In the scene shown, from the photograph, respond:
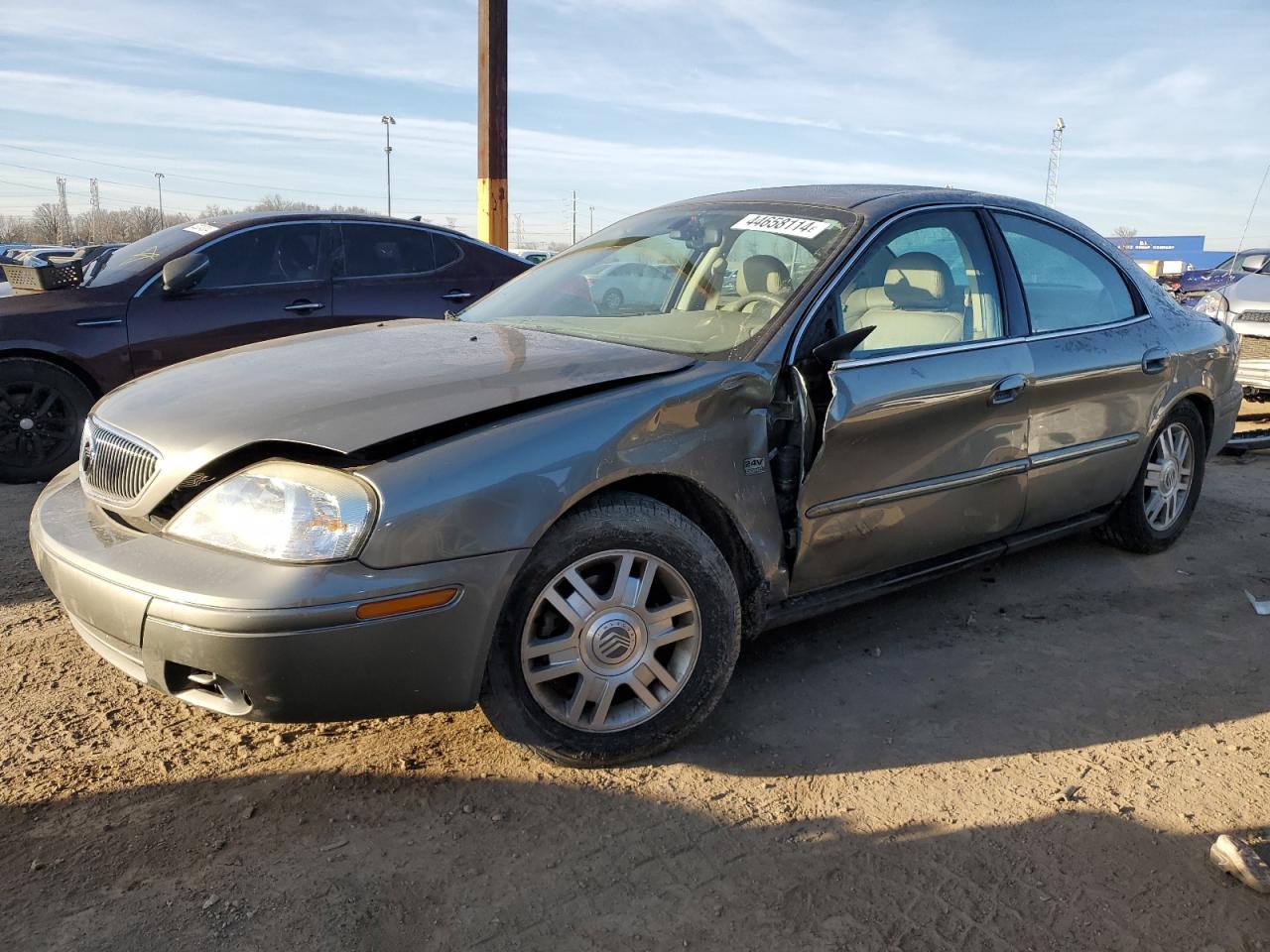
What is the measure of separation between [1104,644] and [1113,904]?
1.65m

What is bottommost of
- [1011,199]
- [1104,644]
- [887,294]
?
[1104,644]

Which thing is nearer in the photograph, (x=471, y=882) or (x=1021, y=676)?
(x=471, y=882)

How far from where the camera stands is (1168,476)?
15.0ft

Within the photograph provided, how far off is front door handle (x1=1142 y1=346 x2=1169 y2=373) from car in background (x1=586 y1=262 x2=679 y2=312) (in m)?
2.09

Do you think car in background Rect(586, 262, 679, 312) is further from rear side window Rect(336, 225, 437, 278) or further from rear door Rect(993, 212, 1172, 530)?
rear side window Rect(336, 225, 437, 278)

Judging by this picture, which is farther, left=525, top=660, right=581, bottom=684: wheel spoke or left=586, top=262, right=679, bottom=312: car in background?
left=586, top=262, right=679, bottom=312: car in background

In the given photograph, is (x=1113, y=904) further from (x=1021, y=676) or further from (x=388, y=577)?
Result: (x=388, y=577)

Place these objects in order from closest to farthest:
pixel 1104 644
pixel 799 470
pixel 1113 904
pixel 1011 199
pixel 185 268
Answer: pixel 1113 904 < pixel 799 470 < pixel 1104 644 < pixel 1011 199 < pixel 185 268

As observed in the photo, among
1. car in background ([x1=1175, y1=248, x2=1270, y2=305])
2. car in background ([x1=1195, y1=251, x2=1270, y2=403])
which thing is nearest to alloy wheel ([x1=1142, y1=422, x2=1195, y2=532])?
car in background ([x1=1195, y1=251, x2=1270, y2=403])

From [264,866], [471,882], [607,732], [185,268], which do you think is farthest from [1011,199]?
[185,268]

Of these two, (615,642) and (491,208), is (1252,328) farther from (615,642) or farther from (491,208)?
(615,642)

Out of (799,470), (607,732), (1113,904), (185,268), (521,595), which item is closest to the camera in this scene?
(1113,904)

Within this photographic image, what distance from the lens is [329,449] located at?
2311 mm

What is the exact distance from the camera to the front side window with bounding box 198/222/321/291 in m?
6.00
